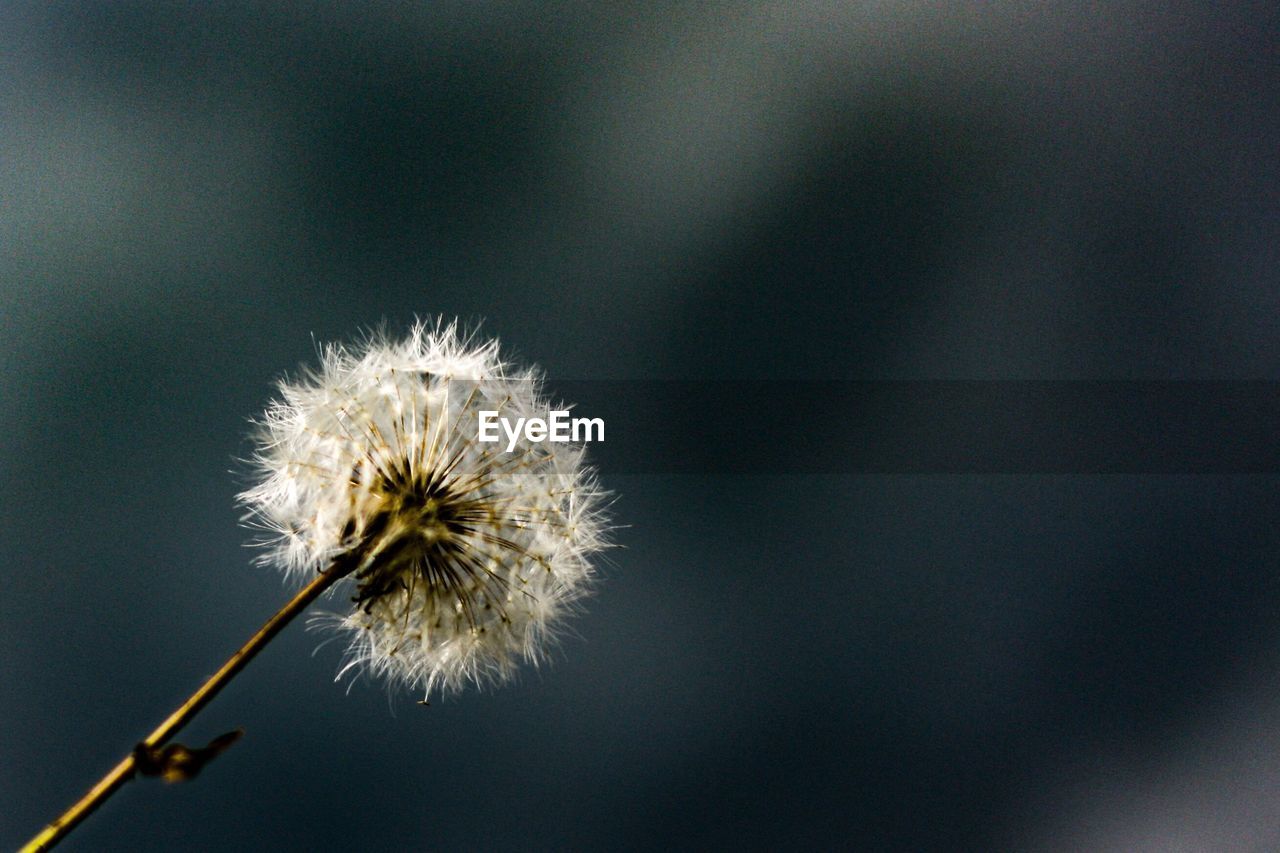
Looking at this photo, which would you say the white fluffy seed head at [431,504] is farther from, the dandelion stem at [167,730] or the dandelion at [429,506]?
the dandelion stem at [167,730]

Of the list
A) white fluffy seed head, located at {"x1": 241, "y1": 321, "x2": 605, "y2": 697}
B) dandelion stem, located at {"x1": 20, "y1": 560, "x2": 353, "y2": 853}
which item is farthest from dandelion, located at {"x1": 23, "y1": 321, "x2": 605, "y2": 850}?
dandelion stem, located at {"x1": 20, "y1": 560, "x2": 353, "y2": 853}

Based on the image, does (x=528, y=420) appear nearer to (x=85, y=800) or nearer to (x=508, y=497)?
(x=508, y=497)

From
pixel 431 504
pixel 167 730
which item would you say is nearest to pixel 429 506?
pixel 431 504

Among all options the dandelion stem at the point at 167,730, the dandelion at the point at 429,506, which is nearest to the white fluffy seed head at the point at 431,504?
the dandelion at the point at 429,506

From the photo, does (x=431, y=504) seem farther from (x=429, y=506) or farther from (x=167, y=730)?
(x=167, y=730)

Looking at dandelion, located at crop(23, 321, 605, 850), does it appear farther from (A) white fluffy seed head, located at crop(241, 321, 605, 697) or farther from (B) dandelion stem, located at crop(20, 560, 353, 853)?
(B) dandelion stem, located at crop(20, 560, 353, 853)

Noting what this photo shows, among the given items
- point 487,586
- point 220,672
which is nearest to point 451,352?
point 487,586
